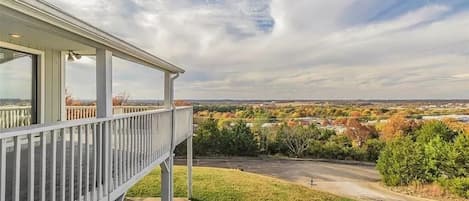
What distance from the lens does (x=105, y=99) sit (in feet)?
13.6

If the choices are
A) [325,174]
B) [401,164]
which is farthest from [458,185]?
[325,174]

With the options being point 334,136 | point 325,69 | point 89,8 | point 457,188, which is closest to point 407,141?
point 457,188

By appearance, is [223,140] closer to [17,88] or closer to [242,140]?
[242,140]

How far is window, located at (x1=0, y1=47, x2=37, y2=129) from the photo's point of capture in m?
6.14

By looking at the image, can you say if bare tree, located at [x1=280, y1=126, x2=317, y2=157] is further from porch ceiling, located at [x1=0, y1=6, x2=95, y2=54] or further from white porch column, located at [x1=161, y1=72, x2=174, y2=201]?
porch ceiling, located at [x1=0, y1=6, x2=95, y2=54]

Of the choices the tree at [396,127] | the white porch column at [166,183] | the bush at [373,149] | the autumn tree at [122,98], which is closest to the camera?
the white porch column at [166,183]

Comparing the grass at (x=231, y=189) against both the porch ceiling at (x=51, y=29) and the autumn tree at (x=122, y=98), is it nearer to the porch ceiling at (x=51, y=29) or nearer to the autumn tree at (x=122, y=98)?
the porch ceiling at (x=51, y=29)

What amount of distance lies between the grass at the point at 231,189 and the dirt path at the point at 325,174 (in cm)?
192

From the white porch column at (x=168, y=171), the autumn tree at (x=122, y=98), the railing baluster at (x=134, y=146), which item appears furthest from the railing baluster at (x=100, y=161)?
the autumn tree at (x=122, y=98)

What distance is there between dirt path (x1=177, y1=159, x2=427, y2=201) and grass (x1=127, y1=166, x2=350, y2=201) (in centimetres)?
192

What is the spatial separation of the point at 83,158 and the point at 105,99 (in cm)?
107

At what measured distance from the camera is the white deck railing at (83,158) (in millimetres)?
2580

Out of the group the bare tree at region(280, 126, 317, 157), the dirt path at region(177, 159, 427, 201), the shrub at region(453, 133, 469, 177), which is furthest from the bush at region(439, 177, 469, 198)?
the bare tree at region(280, 126, 317, 157)

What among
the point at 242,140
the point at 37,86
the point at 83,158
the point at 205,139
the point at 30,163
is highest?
the point at 37,86
